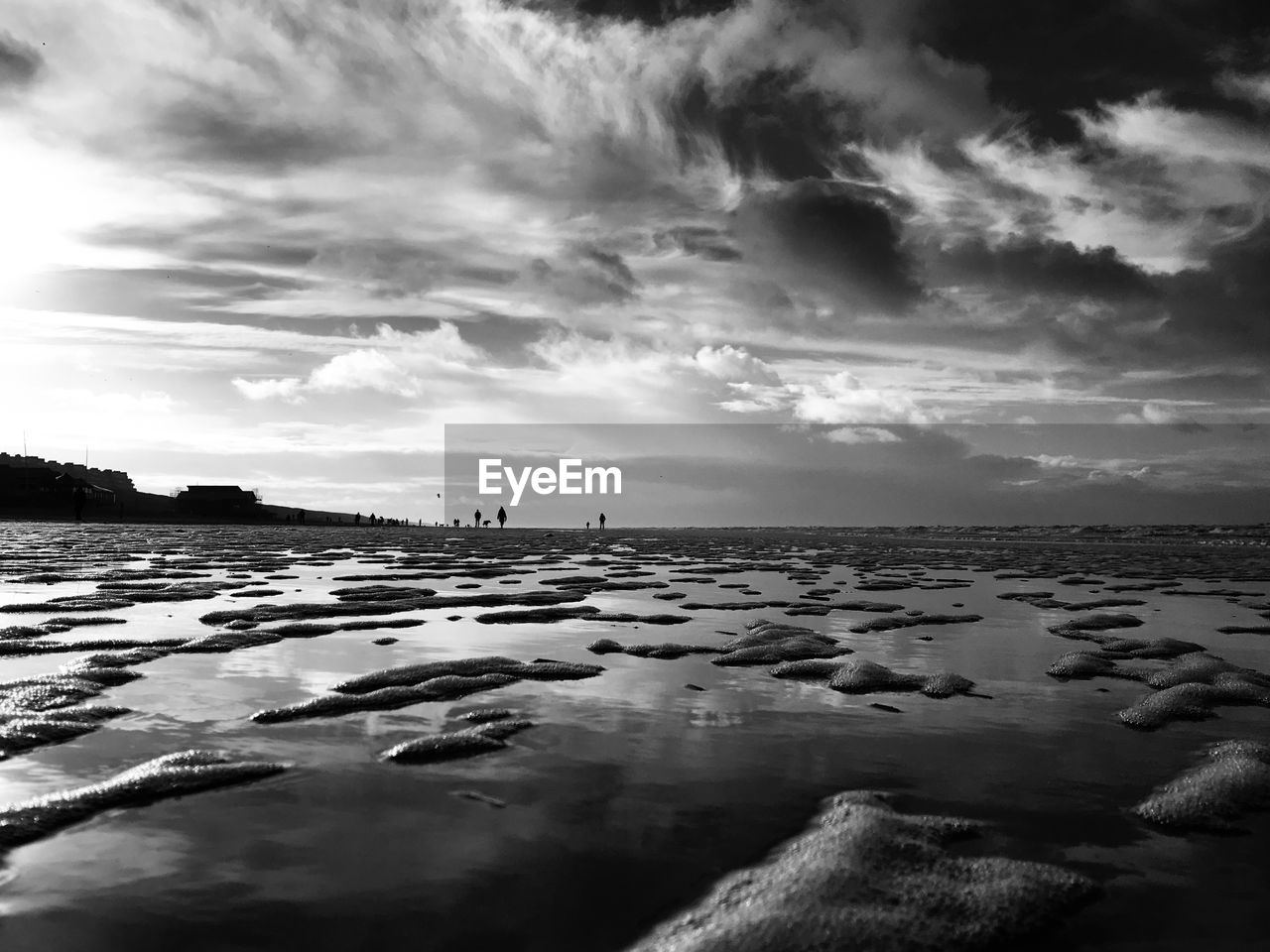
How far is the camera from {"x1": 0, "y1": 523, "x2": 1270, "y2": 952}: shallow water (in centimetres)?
312

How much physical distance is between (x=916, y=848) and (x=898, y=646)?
598cm

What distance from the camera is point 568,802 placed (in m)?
4.31

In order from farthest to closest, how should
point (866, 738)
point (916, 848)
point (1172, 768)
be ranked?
point (866, 738)
point (1172, 768)
point (916, 848)

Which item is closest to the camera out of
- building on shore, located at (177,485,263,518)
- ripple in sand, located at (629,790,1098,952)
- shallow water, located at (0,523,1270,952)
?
ripple in sand, located at (629,790,1098,952)

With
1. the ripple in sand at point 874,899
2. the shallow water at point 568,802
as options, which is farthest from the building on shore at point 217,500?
the ripple in sand at point 874,899

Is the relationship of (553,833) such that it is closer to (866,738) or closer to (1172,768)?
(866,738)

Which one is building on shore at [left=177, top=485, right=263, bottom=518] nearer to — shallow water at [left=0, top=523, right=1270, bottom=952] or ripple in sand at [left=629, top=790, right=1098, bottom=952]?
shallow water at [left=0, top=523, right=1270, bottom=952]

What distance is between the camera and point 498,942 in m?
2.95

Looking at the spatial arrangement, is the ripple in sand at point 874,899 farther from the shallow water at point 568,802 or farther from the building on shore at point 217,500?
the building on shore at point 217,500

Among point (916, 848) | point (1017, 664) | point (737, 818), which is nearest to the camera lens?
point (916, 848)

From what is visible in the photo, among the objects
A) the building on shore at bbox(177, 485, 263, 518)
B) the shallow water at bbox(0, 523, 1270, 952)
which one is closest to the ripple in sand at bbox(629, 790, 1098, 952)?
the shallow water at bbox(0, 523, 1270, 952)

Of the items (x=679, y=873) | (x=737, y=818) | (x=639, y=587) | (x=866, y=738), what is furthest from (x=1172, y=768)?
(x=639, y=587)

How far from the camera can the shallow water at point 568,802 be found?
123 inches

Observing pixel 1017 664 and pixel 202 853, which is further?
pixel 1017 664
